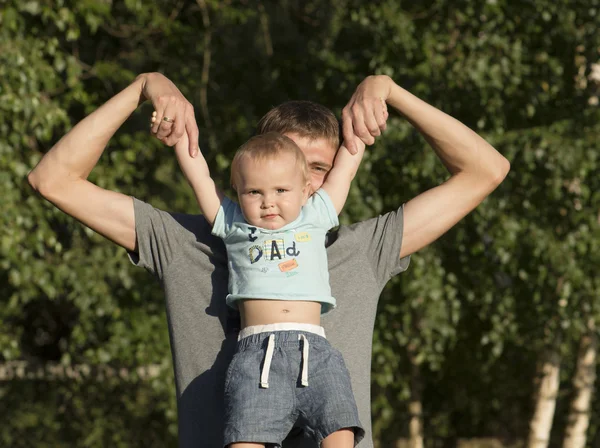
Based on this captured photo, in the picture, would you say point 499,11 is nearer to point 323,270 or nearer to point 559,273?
point 559,273

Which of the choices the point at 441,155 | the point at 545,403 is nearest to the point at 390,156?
the point at 545,403

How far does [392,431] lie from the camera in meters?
8.00

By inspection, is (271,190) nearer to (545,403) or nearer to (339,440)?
(339,440)

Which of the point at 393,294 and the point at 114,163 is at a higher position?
the point at 114,163

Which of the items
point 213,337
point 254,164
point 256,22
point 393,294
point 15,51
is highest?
point 256,22

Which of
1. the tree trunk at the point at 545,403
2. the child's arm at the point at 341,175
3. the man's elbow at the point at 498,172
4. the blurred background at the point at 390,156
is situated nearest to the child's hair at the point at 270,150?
the child's arm at the point at 341,175

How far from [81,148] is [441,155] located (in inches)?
34.6

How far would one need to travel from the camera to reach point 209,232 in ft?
8.37

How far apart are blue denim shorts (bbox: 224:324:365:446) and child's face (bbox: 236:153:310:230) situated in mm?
247

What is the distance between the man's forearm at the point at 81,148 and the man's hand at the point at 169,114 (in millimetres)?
73

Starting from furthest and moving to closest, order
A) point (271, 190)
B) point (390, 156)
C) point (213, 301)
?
point (390, 156) → point (213, 301) → point (271, 190)

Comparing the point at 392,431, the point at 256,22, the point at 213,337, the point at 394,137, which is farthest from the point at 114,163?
the point at 213,337

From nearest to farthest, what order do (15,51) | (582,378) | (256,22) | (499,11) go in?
(15,51) < (499,11) < (582,378) < (256,22)

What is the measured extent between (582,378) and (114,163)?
3.40 metres
